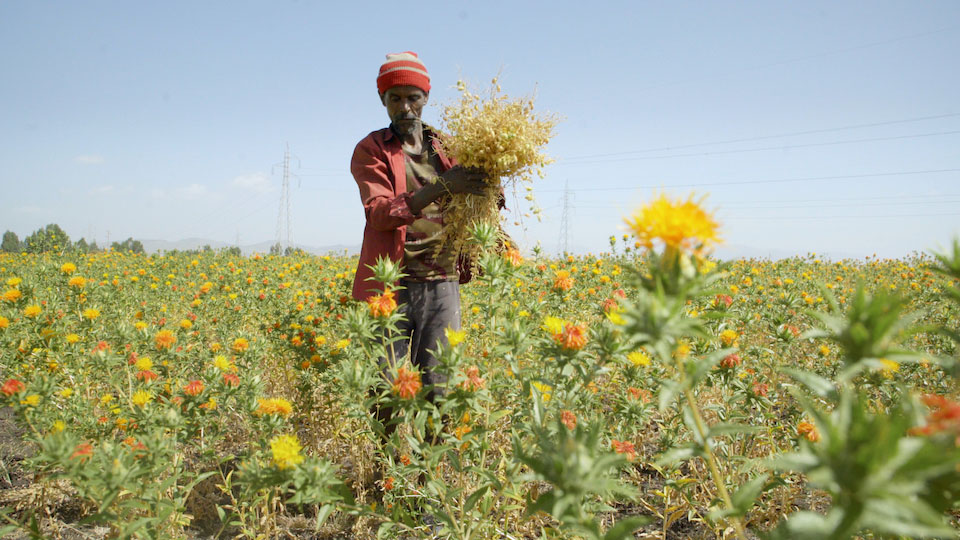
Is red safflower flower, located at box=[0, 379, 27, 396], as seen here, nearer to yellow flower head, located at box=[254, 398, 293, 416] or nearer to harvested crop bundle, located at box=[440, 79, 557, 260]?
yellow flower head, located at box=[254, 398, 293, 416]

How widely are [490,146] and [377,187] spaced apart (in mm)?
761

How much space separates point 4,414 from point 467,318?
3522 mm

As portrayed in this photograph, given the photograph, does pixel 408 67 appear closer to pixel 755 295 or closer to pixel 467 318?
pixel 467 318

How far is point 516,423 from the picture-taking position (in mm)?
1481

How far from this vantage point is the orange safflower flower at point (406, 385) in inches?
56.9

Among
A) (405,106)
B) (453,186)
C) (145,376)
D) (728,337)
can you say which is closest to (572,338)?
(453,186)

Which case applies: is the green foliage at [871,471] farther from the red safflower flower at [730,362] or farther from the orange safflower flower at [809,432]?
the red safflower flower at [730,362]

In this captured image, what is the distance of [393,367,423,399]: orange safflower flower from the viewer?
145cm

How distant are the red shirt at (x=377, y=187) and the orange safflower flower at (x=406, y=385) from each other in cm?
101

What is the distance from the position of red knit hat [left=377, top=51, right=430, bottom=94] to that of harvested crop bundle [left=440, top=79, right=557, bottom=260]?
375 millimetres

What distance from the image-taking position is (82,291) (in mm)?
3246

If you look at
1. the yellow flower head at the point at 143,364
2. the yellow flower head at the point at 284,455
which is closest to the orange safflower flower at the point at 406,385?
the yellow flower head at the point at 284,455

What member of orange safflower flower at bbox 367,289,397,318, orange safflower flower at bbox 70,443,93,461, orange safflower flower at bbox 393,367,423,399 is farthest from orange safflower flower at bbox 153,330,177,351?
orange safflower flower at bbox 393,367,423,399

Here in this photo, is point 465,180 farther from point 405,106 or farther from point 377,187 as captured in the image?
point 405,106
